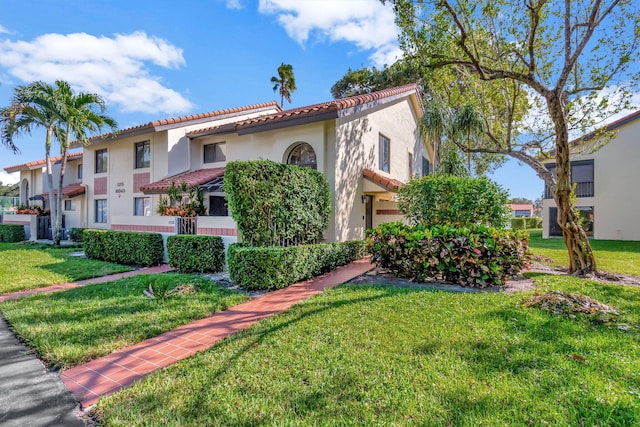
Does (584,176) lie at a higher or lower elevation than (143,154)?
lower

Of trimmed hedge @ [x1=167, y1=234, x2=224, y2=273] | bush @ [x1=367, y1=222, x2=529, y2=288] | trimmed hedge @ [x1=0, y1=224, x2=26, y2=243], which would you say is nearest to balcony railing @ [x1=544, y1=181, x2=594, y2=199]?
bush @ [x1=367, y1=222, x2=529, y2=288]

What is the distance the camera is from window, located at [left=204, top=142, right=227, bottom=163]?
1852cm

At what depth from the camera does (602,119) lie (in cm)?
1227

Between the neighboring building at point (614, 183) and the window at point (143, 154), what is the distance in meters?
30.2

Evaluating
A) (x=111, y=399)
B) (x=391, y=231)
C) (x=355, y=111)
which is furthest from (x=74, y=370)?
(x=355, y=111)

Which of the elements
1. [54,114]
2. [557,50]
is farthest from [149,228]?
[557,50]

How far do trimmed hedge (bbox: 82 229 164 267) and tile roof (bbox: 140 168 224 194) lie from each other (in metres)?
3.14

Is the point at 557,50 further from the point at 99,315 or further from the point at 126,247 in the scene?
the point at 126,247

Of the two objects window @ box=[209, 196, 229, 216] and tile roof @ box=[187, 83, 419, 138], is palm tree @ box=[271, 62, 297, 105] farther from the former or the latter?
window @ box=[209, 196, 229, 216]

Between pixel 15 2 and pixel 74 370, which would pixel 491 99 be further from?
pixel 15 2

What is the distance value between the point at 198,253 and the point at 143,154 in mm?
12654

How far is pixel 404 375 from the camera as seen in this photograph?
4.04 meters

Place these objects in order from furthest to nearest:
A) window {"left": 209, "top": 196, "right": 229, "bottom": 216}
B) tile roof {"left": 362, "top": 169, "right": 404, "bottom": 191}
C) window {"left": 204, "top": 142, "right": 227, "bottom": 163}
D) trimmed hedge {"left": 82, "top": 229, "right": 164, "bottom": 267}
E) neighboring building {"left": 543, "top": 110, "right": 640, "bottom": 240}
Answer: neighboring building {"left": 543, "top": 110, "right": 640, "bottom": 240}
window {"left": 204, "top": 142, "right": 227, "bottom": 163}
window {"left": 209, "top": 196, "right": 229, "bottom": 216}
tile roof {"left": 362, "top": 169, "right": 404, "bottom": 191}
trimmed hedge {"left": 82, "top": 229, "right": 164, "bottom": 267}

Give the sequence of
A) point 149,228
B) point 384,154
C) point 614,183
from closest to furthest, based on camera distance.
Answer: point 149,228 → point 384,154 → point 614,183
